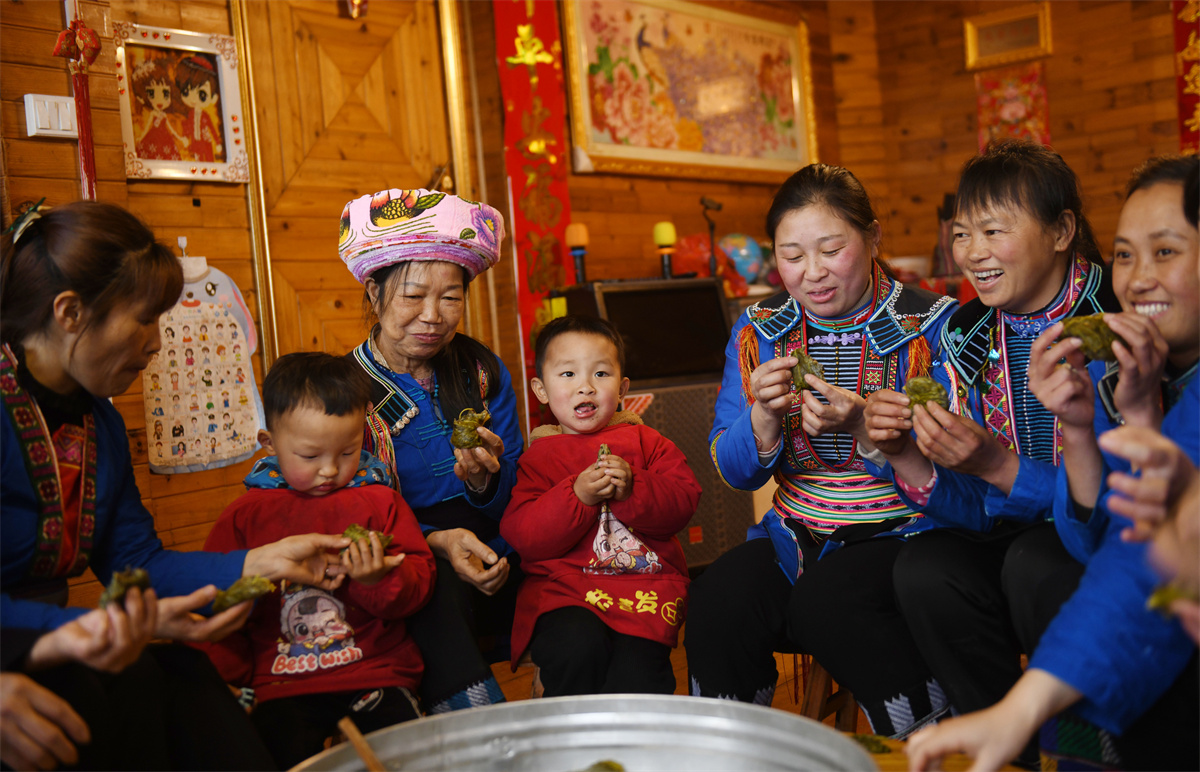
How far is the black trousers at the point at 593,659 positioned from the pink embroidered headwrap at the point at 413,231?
2.62ft

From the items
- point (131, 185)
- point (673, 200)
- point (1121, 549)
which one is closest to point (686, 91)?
point (673, 200)

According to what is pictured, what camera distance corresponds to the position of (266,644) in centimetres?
155

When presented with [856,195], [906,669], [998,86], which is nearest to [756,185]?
[998,86]

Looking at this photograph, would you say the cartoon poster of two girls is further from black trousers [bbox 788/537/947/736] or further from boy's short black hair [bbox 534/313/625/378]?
black trousers [bbox 788/537/947/736]

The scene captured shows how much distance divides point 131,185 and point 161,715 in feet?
8.72

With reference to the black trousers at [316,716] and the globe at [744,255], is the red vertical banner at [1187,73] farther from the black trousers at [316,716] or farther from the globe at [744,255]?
the black trousers at [316,716]

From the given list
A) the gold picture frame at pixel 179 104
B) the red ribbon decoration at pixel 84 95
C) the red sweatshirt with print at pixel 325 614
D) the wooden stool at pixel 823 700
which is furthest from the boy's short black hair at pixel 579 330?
the gold picture frame at pixel 179 104

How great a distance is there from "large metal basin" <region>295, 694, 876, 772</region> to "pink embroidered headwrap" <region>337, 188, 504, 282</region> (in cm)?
110

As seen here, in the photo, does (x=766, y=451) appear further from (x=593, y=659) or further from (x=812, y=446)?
(x=593, y=659)

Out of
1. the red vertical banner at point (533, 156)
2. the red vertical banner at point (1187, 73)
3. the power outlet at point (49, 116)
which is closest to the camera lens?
the power outlet at point (49, 116)

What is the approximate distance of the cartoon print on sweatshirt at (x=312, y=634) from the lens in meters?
1.53

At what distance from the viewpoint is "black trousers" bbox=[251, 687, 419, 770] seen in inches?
57.2

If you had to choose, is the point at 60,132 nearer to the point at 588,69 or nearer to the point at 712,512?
the point at 588,69

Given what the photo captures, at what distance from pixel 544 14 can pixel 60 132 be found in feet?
7.50
